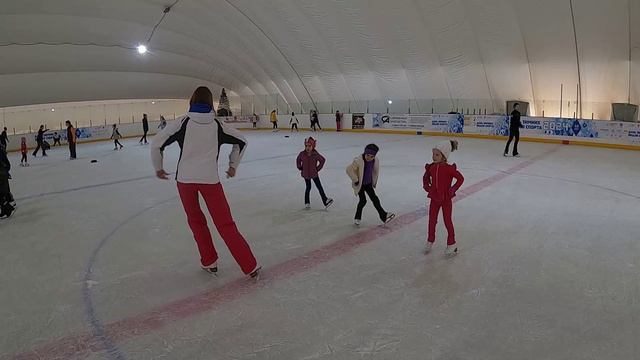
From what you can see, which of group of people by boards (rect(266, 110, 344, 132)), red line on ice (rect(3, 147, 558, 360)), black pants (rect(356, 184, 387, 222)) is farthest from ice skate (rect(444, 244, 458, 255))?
group of people by boards (rect(266, 110, 344, 132))

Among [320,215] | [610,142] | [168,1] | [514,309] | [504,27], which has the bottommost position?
[514,309]

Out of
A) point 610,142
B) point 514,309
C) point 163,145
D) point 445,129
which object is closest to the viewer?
point 514,309

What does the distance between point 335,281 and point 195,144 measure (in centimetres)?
186

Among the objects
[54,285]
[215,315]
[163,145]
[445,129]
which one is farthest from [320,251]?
[445,129]

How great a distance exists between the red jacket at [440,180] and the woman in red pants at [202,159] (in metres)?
2.10

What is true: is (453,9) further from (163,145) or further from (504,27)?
(163,145)

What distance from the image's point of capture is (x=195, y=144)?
145 inches

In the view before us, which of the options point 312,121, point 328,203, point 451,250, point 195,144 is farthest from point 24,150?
point 312,121

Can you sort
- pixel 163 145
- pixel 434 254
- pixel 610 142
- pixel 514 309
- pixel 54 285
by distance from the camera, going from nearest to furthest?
pixel 514 309
pixel 163 145
pixel 54 285
pixel 434 254
pixel 610 142

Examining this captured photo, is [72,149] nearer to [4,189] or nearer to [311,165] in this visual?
[4,189]

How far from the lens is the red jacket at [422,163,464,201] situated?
4.43m

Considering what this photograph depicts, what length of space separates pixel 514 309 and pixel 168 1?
862 inches

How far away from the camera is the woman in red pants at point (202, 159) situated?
3.69 metres

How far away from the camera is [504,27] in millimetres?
16172
